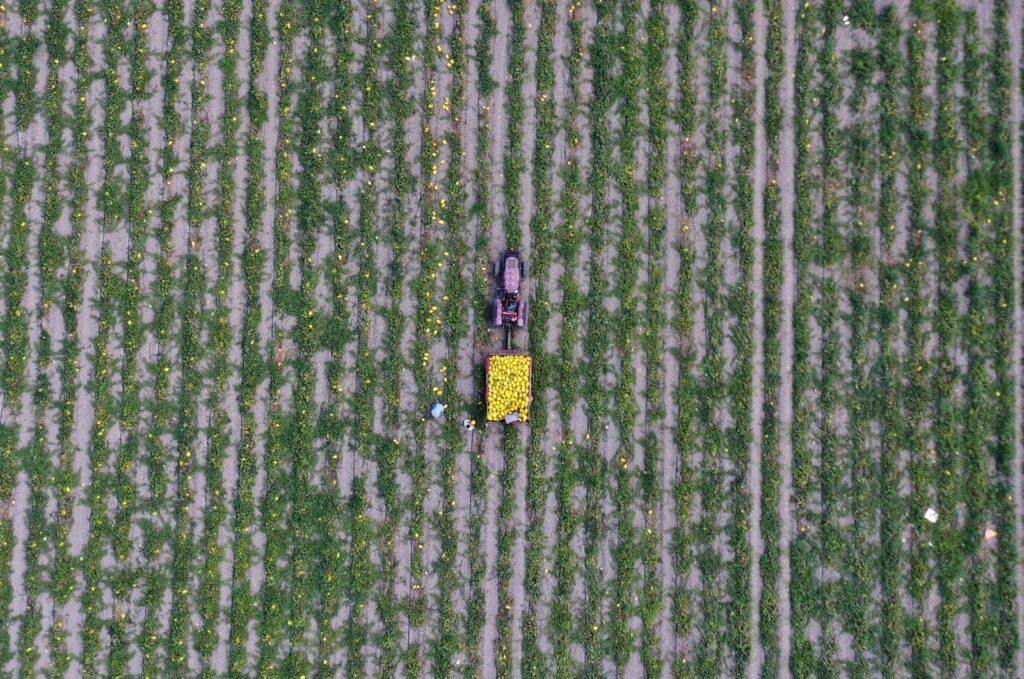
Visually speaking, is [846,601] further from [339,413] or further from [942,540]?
[339,413]

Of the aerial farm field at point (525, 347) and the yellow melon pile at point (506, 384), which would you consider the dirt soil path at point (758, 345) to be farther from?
the yellow melon pile at point (506, 384)

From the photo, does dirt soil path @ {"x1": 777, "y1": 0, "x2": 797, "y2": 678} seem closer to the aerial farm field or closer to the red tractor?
the aerial farm field

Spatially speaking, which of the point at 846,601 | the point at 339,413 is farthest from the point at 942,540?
the point at 339,413

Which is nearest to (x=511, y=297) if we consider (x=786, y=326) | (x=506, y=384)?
(x=506, y=384)

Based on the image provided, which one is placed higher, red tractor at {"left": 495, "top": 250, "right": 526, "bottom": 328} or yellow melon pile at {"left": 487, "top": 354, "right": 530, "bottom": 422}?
red tractor at {"left": 495, "top": 250, "right": 526, "bottom": 328}

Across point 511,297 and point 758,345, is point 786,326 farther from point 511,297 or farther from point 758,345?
point 511,297

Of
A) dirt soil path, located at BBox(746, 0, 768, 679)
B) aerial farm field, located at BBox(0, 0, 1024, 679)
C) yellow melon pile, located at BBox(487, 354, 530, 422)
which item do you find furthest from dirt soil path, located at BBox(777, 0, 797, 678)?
yellow melon pile, located at BBox(487, 354, 530, 422)

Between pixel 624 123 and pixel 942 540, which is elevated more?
pixel 624 123
